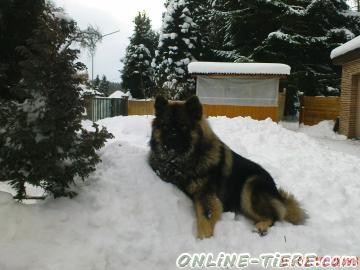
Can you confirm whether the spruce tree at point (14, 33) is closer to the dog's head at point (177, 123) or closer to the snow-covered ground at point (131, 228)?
the snow-covered ground at point (131, 228)

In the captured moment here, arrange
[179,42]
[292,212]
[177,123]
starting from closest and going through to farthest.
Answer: [177,123] → [292,212] → [179,42]

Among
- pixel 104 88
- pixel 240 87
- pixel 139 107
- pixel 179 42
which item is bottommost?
pixel 139 107

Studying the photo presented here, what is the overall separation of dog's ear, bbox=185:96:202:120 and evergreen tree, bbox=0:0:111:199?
120 centimetres

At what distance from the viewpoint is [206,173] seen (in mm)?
4477

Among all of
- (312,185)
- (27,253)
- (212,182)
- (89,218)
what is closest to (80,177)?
(89,218)

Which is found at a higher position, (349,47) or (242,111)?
(349,47)

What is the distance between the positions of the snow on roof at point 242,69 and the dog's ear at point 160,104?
15.3 metres

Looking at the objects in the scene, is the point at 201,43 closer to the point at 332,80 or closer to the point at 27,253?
the point at 332,80

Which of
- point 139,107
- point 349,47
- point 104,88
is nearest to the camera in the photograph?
point 349,47

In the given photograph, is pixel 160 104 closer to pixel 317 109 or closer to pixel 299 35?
pixel 317 109

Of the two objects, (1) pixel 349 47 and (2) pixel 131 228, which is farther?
(1) pixel 349 47

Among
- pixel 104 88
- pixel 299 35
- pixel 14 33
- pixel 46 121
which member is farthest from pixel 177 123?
pixel 104 88

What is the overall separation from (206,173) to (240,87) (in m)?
15.7

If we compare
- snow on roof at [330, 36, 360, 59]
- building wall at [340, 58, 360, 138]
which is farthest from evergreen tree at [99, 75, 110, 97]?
snow on roof at [330, 36, 360, 59]
